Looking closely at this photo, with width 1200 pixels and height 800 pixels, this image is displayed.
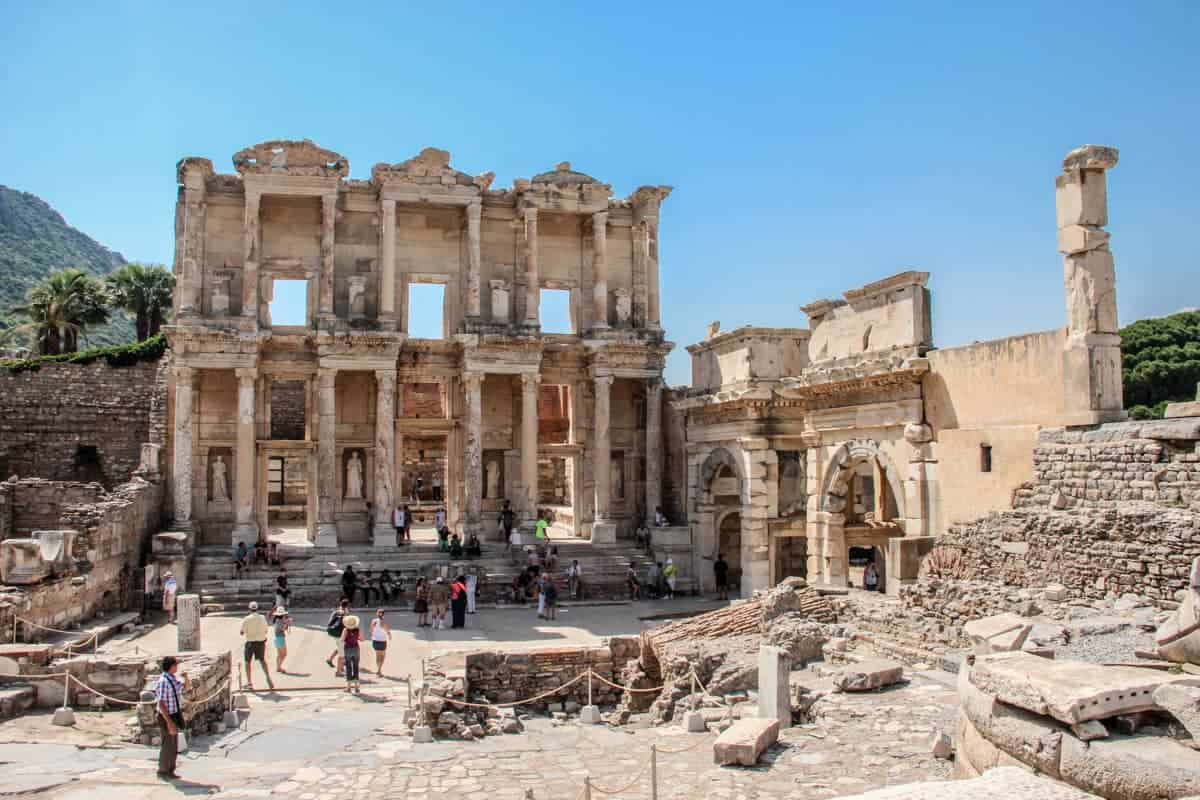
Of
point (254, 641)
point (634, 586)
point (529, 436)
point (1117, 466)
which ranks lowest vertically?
point (634, 586)

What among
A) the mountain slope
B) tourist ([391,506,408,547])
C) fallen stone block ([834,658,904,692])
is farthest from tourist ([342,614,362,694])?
the mountain slope

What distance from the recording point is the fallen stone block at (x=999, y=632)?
9906 mm

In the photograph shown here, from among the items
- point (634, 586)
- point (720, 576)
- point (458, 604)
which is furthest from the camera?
point (720, 576)

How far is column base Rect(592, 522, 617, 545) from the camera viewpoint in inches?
1127

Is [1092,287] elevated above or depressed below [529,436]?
above

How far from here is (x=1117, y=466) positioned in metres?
12.8

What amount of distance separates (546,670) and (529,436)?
13505 mm

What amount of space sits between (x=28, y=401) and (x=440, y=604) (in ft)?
71.6

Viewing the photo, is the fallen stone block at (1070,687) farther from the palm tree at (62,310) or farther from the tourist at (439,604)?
the palm tree at (62,310)

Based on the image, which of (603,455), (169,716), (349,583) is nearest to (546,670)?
(169,716)

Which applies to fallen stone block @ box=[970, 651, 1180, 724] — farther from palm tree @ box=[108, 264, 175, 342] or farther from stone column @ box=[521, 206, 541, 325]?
palm tree @ box=[108, 264, 175, 342]

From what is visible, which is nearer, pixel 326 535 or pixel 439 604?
pixel 439 604

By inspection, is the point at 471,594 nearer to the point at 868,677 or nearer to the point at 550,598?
the point at 550,598

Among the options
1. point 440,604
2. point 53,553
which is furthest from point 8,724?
point 440,604
